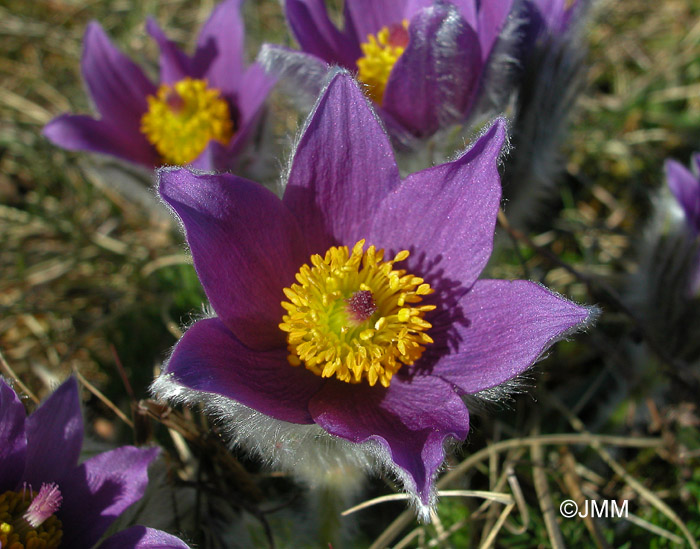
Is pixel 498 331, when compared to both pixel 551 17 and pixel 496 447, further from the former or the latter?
pixel 551 17

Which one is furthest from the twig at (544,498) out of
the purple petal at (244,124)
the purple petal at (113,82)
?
the purple petal at (113,82)

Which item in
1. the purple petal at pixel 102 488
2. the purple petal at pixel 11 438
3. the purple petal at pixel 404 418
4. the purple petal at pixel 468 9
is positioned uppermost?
the purple petal at pixel 468 9

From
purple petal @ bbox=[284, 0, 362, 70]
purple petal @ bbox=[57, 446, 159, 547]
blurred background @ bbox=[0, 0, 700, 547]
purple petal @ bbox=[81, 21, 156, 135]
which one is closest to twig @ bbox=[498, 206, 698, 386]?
blurred background @ bbox=[0, 0, 700, 547]

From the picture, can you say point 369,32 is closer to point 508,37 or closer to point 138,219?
point 508,37

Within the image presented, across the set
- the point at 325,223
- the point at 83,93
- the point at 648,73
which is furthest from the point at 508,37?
the point at 83,93

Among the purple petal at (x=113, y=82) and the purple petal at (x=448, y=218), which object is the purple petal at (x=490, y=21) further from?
the purple petal at (x=113, y=82)

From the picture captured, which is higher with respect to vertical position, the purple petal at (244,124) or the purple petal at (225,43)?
the purple petal at (225,43)
